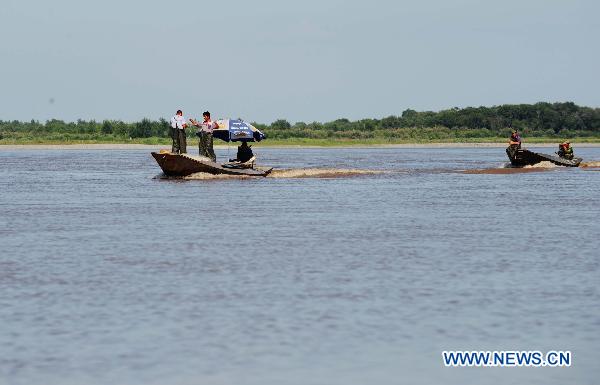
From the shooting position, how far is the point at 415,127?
168 meters

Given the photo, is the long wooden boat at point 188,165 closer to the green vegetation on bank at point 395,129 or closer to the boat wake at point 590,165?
the boat wake at point 590,165

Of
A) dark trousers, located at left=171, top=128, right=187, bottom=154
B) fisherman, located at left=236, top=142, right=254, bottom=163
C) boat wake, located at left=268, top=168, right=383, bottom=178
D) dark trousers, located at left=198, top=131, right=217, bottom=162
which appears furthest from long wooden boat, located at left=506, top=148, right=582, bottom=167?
dark trousers, located at left=171, top=128, right=187, bottom=154

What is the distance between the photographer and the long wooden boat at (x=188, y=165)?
146 ft

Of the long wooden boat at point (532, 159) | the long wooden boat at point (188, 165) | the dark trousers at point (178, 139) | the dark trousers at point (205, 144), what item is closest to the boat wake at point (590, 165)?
the long wooden boat at point (532, 159)

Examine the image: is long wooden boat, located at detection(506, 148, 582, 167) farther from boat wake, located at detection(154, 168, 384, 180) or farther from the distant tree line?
the distant tree line

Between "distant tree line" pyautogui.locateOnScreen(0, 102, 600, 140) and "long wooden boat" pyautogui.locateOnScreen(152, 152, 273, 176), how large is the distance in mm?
96022

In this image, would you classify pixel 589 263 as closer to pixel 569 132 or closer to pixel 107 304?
pixel 107 304

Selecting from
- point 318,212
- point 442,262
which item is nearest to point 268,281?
point 442,262

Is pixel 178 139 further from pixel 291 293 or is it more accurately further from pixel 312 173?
pixel 291 293

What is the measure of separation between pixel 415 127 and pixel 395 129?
17.1ft

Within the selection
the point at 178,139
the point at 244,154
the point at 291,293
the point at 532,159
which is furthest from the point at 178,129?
the point at 291,293

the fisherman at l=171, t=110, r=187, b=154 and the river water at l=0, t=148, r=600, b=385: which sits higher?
the fisherman at l=171, t=110, r=187, b=154

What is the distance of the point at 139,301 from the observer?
46.4 ft

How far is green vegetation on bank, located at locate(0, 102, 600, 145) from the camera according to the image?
142 meters
